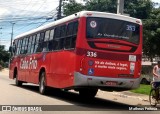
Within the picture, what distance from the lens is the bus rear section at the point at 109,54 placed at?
14.0 m

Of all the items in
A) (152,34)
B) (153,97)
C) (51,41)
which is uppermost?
(152,34)

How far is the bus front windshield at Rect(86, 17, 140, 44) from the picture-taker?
46.9 feet

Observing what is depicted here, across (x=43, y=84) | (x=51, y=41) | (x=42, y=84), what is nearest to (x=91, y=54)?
(x=51, y=41)

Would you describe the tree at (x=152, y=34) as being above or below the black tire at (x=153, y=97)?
above

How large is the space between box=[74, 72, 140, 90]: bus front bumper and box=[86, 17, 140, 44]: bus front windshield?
146 centimetres

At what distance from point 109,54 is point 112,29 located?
37.8 inches

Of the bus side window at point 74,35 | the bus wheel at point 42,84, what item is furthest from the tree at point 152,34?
the bus side window at point 74,35

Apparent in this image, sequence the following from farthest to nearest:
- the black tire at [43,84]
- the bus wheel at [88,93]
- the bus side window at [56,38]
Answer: the black tire at [43,84] → the bus wheel at [88,93] → the bus side window at [56,38]

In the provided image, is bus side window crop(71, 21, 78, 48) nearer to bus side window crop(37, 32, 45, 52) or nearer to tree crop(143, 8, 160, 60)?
bus side window crop(37, 32, 45, 52)

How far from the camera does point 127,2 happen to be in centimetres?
3828

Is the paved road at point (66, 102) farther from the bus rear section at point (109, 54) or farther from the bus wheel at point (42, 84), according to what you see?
the bus rear section at point (109, 54)

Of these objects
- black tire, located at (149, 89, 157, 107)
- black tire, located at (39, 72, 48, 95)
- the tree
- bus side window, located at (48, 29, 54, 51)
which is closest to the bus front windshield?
black tire, located at (149, 89, 157, 107)

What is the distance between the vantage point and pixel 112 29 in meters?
14.6

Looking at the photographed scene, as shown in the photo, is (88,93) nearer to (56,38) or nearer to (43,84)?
(43,84)
